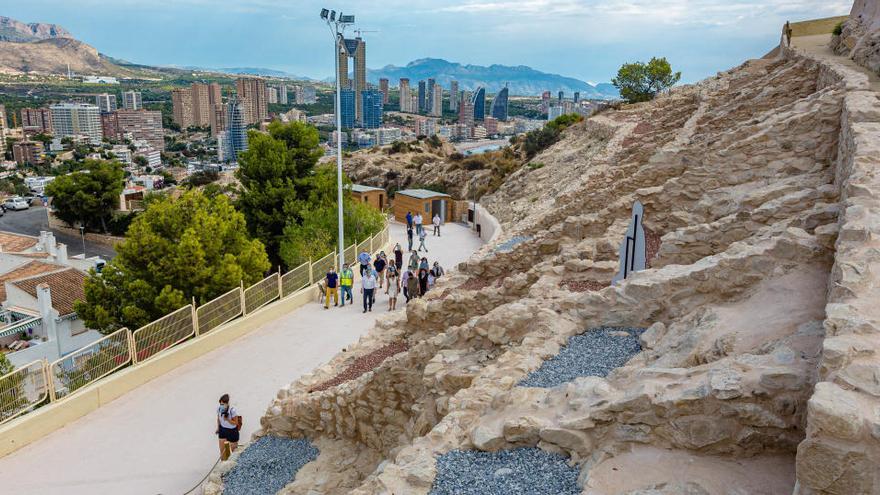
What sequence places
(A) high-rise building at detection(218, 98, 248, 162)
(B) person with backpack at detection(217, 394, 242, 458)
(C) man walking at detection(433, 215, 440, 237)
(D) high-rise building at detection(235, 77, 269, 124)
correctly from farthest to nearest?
(D) high-rise building at detection(235, 77, 269, 124), (A) high-rise building at detection(218, 98, 248, 162), (C) man walking at detection(433, 215, 440, 237), (B) person with backpack at detection(217, 394, 242, 458)

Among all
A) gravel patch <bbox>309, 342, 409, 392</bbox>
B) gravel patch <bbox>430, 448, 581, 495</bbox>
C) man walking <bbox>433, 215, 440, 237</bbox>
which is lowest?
man walking <bbox>433, 215, 440, 237</bbox>

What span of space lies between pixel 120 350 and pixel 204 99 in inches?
7501

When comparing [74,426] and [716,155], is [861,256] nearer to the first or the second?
[716,155]

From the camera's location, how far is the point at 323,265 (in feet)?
66.9

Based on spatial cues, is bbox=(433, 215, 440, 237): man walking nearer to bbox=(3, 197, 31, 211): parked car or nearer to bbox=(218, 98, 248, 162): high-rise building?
bbox=(3, 197, 31, 211): parked car

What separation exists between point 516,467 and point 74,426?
33.2ft

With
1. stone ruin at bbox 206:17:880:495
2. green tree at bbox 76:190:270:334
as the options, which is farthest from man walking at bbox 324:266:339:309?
stone ruin at bbox 206:17:880:495

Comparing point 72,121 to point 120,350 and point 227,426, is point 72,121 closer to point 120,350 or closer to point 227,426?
point 120,350

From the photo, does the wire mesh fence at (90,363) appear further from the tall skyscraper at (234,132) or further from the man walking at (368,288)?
the tall skyscraper at (234,132)

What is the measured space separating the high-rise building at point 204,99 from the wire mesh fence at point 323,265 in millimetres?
178890

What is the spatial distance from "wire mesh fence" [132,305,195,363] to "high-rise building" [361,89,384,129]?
169311mm

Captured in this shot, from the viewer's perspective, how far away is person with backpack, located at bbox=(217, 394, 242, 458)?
10.2 metres

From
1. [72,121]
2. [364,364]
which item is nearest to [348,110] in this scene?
[72,121]

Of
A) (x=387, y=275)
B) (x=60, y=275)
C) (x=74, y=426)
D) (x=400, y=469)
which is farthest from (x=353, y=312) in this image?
(x=60, y=275)
